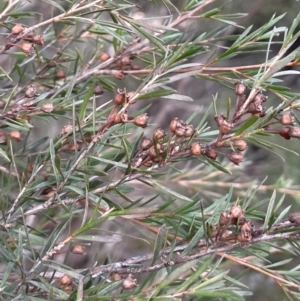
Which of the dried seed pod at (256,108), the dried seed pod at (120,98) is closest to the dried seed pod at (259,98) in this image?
the dried seed pod at (256,108)

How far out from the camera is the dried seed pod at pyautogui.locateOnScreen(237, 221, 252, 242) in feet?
1.01

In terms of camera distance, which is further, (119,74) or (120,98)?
(119,74)

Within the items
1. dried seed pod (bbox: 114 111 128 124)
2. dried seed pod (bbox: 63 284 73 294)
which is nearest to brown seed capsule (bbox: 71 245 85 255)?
dried seed pod (bbox: 63 284 73 294)

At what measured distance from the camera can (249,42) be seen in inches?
17.4

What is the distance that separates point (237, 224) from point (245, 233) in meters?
0.01

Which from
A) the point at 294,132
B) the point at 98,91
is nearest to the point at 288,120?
the point at 294,132

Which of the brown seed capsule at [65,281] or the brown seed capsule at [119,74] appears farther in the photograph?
the brown seed capsule at [119,74]

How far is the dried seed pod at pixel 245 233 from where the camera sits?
1.01 ft

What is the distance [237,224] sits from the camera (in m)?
0.32

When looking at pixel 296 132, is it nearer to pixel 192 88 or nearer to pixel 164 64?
pixel 164 64

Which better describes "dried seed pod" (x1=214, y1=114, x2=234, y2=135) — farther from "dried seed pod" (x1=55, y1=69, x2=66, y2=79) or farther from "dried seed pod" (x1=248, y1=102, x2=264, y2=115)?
"dried seed pod" (x1=55, y1=69, x2=66, y2=79)

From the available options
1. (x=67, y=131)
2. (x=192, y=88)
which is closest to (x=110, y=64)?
(x=67, y=131)

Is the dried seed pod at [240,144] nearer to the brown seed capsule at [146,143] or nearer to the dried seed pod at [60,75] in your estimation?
the brown seed capsule at [146,143]

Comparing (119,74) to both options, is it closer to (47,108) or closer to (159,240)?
(47,108)
